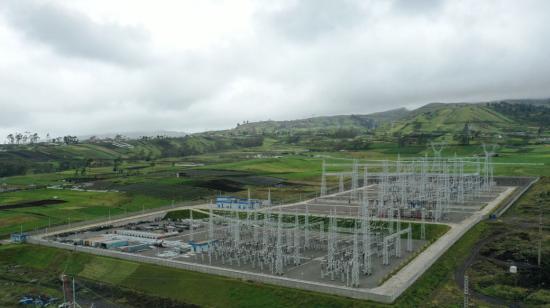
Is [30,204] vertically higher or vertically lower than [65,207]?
higher

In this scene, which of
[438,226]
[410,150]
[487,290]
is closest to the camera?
[487,290]

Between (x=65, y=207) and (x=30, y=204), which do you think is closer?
(x=65, y=207)

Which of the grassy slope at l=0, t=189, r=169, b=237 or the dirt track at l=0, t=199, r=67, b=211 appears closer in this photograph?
the grassy slope at l=0, t=189, r=169, b=237

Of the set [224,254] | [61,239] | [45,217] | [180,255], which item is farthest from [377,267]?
[45,217]

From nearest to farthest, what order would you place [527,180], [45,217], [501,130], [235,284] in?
[235,284]
[45,217]
[527,180]
[501,130]

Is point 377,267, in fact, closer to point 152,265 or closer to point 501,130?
point 152,265

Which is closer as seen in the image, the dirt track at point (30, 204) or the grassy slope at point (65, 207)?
the grassy slope at point (65, 207)

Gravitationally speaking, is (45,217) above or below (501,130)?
below

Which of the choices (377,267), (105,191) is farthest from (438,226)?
(105,191)

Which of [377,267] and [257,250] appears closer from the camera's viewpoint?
[377,267]
